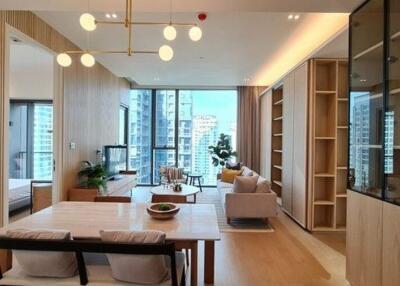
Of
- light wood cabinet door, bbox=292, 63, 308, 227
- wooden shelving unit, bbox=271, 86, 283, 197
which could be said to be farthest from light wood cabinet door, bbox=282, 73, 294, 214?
wooden shelving unit, bbox=271, 86, 283, 197

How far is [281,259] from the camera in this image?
3.57m

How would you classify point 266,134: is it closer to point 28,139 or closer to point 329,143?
point 329,143

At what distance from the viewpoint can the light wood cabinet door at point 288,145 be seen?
18.0 feet

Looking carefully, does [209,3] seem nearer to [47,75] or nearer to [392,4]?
[392,4]

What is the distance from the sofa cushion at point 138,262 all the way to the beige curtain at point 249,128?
691 centimetres

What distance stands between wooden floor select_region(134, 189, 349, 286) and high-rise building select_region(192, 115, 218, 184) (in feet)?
14.5

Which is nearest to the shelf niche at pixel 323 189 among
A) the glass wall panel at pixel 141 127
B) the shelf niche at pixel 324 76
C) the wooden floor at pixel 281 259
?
the wooden floor at pixel 281 259

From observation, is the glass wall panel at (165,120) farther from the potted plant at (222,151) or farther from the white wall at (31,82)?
the white wall at (31,82)

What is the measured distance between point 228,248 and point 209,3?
9.31 feet

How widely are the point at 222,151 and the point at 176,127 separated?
5.15ft

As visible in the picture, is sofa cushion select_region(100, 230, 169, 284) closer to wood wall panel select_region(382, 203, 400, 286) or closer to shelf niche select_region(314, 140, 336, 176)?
wood wall panel select_region(382, 203, 400, 286)

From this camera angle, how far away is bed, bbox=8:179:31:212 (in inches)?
204

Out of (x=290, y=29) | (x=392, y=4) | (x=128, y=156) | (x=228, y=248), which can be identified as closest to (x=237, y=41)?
(x=290, y=29)

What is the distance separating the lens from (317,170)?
15.7 feet
